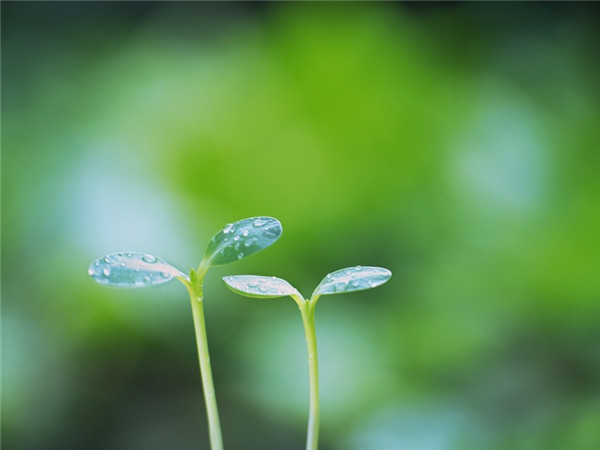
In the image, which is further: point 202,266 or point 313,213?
point 313,213

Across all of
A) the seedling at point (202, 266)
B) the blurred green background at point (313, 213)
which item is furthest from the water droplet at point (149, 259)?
the blurred green background at point (313, 213)

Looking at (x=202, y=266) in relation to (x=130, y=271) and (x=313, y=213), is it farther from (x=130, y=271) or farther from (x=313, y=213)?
(x=313, y=213)


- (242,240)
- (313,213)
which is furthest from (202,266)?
(313,213)

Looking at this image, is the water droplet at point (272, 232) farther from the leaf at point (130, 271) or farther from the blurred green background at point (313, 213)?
the blurred green background at point (313, 213)

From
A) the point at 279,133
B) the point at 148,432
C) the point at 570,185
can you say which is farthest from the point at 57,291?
the point at 570,185

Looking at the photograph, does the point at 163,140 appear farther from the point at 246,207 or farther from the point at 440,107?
the point at 440,107
